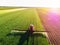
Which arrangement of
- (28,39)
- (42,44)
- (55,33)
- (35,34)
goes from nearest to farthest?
(42,44), (28,39), (35,34), (55,33)

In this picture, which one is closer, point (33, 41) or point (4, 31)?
point (33, 41)

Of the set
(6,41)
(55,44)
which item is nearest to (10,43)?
(6,41)

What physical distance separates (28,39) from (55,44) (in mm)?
3364

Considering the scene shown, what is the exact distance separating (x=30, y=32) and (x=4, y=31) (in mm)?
4049

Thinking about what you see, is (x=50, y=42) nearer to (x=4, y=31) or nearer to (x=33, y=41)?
(x=33, y=41)

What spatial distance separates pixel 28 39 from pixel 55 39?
3.54m

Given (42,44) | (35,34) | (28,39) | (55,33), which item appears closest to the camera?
(42,44)

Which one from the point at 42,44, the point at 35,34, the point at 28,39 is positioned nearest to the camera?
the point at 42,44

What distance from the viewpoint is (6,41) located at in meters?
20.2

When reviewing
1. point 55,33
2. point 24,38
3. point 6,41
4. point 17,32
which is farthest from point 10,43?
point 55,33

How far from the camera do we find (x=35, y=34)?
73.1ft

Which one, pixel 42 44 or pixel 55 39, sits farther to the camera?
pixel 55 39

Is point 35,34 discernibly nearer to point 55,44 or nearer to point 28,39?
point 28,39

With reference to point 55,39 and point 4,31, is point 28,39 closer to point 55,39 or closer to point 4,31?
point 55,39
